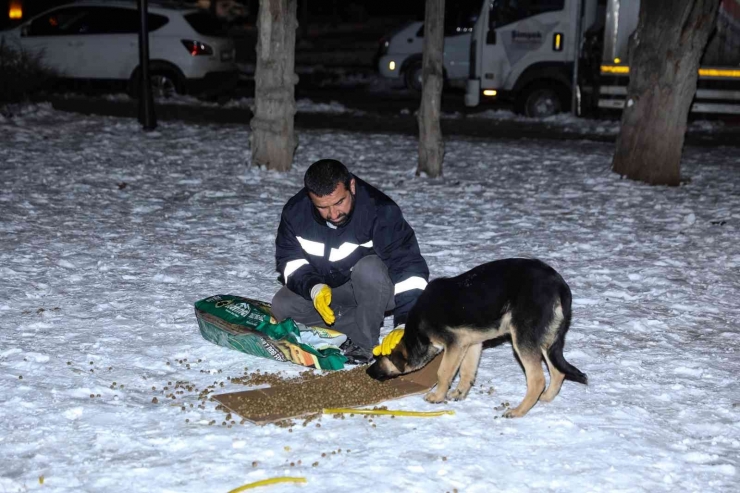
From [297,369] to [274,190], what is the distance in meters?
5.55

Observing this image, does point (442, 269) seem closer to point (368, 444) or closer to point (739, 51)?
point (368, 444)

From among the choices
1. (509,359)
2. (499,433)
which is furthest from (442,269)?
(499,433)

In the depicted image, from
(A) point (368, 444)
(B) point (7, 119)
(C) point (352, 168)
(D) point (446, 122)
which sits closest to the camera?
(A) point (368, 444)

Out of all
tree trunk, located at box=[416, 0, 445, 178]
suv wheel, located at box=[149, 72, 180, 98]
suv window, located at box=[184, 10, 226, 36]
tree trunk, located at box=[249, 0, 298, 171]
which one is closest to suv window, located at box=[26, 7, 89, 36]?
suv wheel, located at box=[149, 72, 180, 98]

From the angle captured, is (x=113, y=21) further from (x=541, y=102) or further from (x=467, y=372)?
(x=467, y=372)

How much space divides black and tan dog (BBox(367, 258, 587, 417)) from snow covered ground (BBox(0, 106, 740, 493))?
0.18m

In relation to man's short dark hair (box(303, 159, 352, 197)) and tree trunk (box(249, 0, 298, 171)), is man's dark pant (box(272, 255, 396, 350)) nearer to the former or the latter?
man's short dark hair (box(303, 159, 352, 197))

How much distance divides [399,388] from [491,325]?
30.5 inches

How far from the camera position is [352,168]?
12.3 meters

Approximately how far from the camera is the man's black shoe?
566cm

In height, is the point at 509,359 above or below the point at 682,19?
below

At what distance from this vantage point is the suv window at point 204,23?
58.5ft

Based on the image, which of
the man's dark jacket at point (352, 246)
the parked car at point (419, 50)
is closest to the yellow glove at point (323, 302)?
the man's dark jacket at point (352, 246)

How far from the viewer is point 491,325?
15.7 feet
